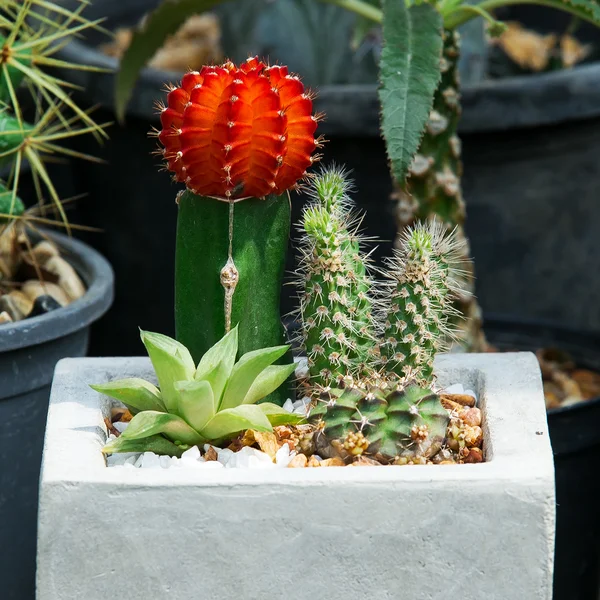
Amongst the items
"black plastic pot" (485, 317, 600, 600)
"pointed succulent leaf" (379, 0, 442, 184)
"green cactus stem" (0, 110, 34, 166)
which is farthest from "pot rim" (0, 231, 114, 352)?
"black plastic pot" (485, 317, 600, 600)

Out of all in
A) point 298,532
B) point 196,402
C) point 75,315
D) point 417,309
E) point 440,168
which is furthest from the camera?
point 440,168

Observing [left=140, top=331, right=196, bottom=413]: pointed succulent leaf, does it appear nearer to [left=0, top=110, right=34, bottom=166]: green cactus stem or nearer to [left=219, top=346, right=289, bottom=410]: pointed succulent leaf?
[left=219, top=346, right=289, bottom=410]: pointed succulent leaf

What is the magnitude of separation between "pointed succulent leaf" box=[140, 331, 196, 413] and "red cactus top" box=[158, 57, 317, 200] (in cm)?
19

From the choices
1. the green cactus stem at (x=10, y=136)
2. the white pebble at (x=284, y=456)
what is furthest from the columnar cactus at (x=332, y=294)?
the green cactus stem at (x=10, y=136)

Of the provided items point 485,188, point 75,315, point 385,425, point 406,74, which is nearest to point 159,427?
point 385,425

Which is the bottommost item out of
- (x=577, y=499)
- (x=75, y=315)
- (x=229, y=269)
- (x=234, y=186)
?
(x=577, y=499)

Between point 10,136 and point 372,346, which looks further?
point 10,136

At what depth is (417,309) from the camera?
146cm

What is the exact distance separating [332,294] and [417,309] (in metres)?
0.11

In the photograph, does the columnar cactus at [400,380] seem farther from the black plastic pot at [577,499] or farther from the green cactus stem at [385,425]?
the black plastic pot at [577,499]

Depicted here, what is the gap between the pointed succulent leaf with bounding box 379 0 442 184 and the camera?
1576 mm

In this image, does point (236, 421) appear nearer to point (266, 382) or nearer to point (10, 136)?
point (266, 382)

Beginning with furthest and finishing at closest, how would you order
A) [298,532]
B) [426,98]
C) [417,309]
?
[426,98] → [417,309] → [298,532]

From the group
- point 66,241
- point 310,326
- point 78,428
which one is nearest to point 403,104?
point 310,326
